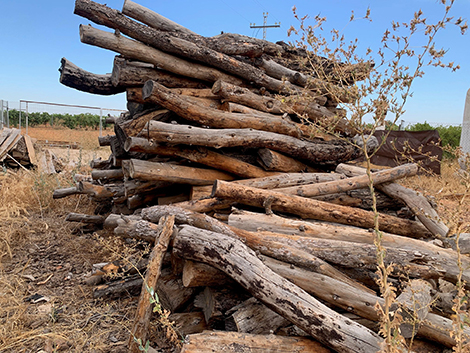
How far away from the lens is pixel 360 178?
4.18 meters

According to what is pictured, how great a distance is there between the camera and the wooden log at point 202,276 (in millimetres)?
2766

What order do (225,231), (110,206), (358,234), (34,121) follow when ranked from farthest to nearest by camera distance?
(34,121) < (110,206) < (358,234) < (225,231)

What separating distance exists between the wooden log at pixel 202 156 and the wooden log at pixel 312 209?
94cm

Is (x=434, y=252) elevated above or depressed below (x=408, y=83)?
below

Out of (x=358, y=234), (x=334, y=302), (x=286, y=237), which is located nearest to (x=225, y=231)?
(x=286, y=237)

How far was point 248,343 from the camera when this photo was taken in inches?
86.9

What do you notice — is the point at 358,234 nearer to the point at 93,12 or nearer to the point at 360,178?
the point at 360,178

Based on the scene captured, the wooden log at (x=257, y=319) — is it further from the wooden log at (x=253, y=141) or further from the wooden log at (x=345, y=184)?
the wooden log at (x=253, y=141)

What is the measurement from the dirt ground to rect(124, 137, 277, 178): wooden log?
1258 mm

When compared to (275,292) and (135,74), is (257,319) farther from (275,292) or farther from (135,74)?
(135,74)

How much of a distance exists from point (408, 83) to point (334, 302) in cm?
177

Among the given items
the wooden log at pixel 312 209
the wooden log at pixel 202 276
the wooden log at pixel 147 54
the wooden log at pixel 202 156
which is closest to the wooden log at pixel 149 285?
the wooden log at pixel 202 276

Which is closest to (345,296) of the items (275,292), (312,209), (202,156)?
(275,292)

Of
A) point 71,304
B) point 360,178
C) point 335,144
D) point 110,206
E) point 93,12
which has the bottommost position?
point 71,304
